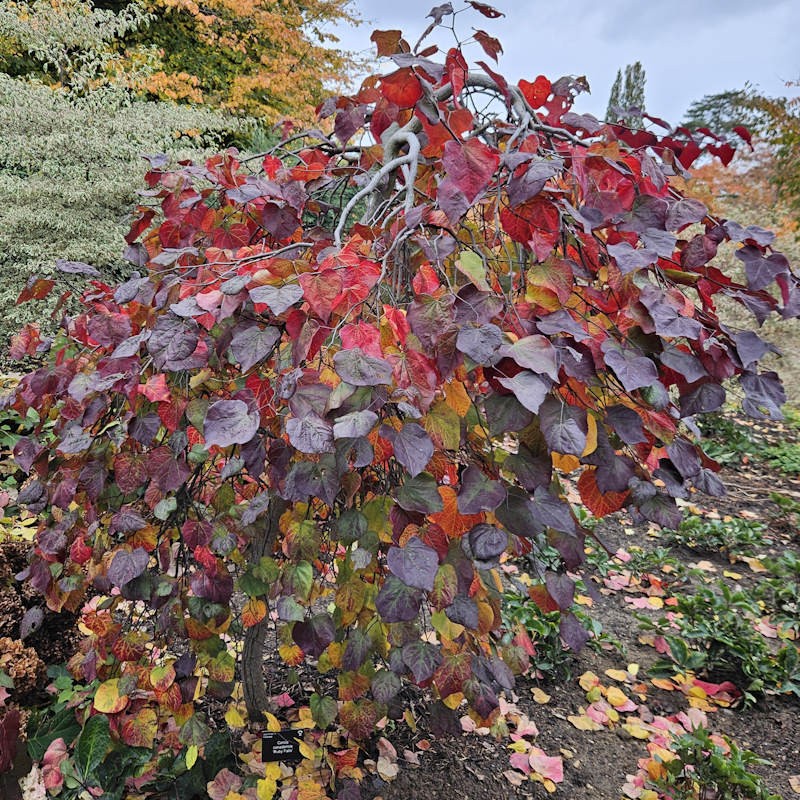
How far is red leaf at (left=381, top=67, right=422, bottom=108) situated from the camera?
86 centimetres

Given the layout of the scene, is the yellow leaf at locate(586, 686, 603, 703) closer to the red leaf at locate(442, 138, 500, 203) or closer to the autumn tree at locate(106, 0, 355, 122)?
the red leaf at locate(442, 138, 500, 203)

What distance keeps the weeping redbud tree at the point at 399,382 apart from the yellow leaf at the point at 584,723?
31.4 inches

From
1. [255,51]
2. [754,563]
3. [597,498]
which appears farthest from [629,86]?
[597,498]

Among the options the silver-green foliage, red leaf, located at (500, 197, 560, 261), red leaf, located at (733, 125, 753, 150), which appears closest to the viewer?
red leaf, located at (500, 197, 560, 261)

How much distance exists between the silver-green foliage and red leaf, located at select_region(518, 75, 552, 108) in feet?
13.7

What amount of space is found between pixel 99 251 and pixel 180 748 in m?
4.02

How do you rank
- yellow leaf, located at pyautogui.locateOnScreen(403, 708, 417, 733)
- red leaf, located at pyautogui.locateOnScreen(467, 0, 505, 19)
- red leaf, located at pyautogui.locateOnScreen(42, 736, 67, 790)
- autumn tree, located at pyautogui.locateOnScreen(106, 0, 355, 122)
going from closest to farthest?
red leaf, located at pyautogui.locateOnScreen(467, 0, 505, 19) < red leaf, located at pyautogui.locateOnScreen(42, 736, 67, 790) < yellow leaf, located at pyautogui.locateOnScreen(403, 708, 417, 733) < autumn tree, located at pyautogui.locateOnScreen(106, 0, 355, 122)

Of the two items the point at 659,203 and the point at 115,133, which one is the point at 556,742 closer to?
the point at 659,203

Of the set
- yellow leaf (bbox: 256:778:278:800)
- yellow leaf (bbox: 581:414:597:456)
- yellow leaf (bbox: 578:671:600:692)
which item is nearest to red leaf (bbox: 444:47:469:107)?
yellow leaf (bbox: 581:414:597:456)

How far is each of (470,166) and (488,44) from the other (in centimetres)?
34

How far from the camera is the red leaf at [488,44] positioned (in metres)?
0.96

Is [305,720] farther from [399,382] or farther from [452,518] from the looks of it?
[399,382]

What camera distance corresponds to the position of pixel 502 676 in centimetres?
115

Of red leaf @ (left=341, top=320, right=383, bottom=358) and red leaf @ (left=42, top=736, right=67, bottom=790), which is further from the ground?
red leaf @ (left=341, top=320, right=383, bottom=358)
